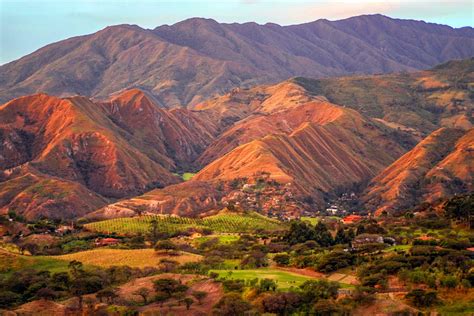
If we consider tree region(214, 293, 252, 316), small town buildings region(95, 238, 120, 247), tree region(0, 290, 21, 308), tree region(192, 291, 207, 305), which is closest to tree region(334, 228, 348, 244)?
small town buildings region(95, 238, 120, 247)

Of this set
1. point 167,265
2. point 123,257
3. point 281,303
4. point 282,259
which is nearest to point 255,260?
point 282,259

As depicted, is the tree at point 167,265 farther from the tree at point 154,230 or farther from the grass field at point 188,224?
the grass field at point 188,224

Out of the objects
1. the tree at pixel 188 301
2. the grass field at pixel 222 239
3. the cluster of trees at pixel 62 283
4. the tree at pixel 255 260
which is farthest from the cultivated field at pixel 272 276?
the grass field at pixel 222 239

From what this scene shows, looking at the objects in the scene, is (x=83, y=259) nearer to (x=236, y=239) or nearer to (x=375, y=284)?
(x=236, y=239)

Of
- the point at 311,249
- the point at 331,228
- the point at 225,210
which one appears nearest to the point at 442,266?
the point at 311,249

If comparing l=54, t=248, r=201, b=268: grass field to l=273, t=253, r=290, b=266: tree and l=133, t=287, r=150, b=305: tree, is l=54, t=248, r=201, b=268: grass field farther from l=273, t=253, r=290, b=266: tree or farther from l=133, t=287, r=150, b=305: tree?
l=133, t=287, r=150, b=305: tree

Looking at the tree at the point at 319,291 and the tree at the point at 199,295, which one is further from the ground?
the tree at the point at 319,291
